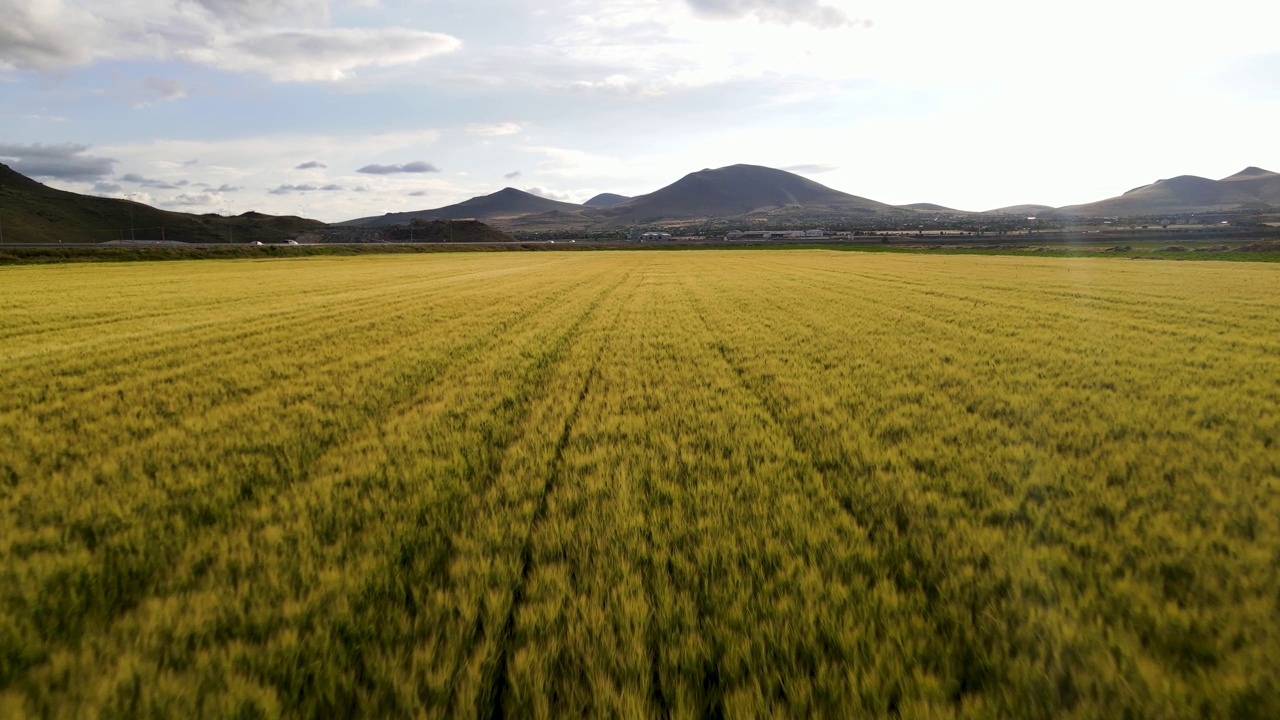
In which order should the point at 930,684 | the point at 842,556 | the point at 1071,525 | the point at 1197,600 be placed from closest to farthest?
1. the point at 930,684
2. the point at 1197,600
3. the point at 842,556
4. the point at 1071,525

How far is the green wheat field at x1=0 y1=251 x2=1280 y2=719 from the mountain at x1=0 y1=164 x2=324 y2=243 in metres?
218

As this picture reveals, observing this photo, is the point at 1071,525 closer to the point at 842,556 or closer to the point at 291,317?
the point at 842,556

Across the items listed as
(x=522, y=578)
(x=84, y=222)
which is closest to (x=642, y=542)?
(x=522, y=578)

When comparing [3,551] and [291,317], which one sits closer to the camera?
[3,551]

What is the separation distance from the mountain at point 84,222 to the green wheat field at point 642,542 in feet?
716

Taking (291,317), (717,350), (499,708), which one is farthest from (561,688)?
(291,317)

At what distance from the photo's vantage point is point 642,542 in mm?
3465

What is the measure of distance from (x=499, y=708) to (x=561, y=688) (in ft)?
0.83

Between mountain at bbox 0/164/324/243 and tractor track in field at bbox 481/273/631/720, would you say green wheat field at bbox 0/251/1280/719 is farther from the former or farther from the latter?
mountain at bbox 0/164/324/243

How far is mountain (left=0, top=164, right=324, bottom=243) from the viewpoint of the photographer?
527 ft

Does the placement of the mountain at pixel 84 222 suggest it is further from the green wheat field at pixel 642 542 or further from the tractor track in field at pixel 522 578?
the tractor track in field at pixel 522 578

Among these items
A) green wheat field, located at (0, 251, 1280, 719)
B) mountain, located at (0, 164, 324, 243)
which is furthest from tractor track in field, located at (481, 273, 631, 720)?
mountain, located at (0, 164, 324, 243)

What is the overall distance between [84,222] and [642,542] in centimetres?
25182

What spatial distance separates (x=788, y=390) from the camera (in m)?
7.37
